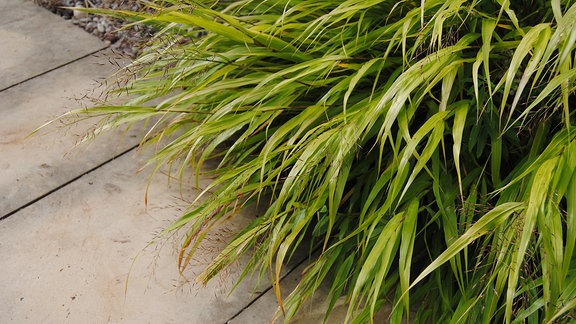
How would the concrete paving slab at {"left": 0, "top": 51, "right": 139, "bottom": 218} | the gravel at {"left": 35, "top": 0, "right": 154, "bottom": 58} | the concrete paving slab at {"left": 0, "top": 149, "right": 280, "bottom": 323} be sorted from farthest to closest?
the gravel at {"left": 35, "top": 0, "right": 154, "bottom": 58} → the concrete paving slab at {"left": 0, "top": 51, "right": 139, "bottom": 218} → the concrete paving slab at {"left": 0, "top": 149, "right": 280, "bottom": 323}

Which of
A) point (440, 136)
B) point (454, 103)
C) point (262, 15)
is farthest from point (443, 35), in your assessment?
point (262, 15)

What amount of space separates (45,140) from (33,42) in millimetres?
675

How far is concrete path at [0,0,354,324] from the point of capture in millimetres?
2236

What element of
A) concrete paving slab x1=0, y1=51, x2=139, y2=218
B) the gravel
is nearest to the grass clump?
concrete paving slab x1=0, y1=51, x2=139, y2=218

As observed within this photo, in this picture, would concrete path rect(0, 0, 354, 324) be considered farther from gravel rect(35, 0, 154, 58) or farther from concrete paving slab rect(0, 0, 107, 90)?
gravel rect(35, 0, 154, 58)

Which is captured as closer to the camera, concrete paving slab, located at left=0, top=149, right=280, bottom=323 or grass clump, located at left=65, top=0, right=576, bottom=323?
grass clump, located at left=65, top=0, right=576, bottom=323

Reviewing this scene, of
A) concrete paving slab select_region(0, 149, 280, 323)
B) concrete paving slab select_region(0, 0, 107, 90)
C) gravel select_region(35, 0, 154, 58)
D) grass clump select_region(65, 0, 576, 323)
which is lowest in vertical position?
concrete paving slab select_region(0, 149, 280, 323)

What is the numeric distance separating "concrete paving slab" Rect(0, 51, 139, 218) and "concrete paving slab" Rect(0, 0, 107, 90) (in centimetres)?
7

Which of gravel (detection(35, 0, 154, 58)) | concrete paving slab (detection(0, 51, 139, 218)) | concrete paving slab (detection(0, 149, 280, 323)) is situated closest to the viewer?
concrete paving slab (detection(0, 149, 280, 323))

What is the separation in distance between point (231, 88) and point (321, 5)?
1.13 feet

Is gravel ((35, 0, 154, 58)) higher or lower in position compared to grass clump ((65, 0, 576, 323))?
lower

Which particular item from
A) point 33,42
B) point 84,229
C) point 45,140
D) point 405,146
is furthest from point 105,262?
point 33,42

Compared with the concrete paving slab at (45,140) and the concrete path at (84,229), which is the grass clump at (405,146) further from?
the concrete paving slab at (45,140)

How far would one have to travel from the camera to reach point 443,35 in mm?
2209
